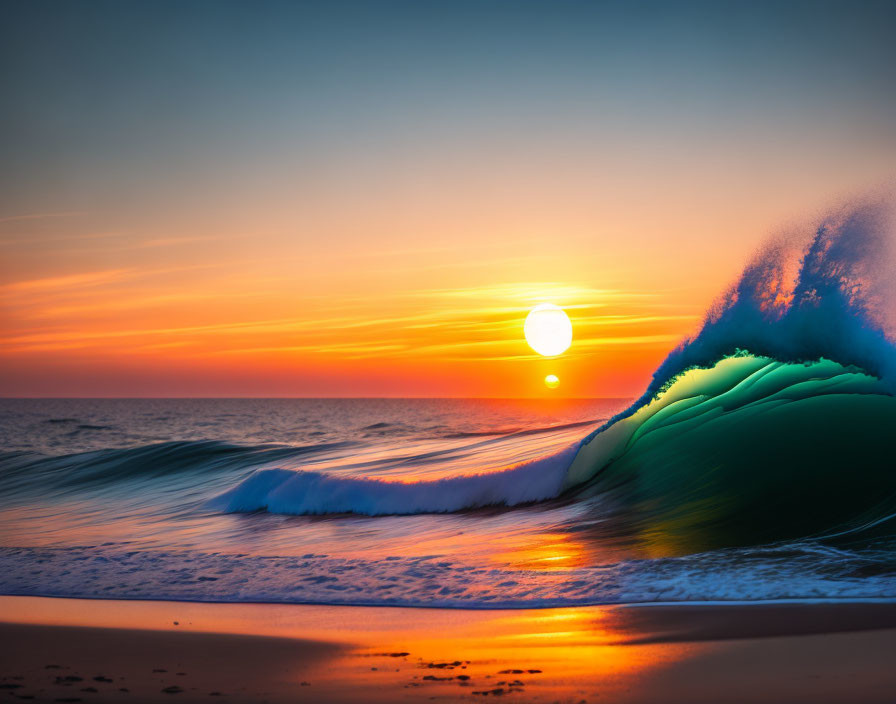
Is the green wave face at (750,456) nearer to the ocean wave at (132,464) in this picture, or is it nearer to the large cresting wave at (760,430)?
the large cresting wave at (760,430)

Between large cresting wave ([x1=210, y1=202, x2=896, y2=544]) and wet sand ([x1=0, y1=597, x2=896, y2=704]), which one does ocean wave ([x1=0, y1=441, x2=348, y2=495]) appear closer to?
large cresting wave ([x1=210, y1=202, x2=896, y2=544])

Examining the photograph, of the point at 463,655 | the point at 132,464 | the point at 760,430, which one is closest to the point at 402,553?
the point at 463,655

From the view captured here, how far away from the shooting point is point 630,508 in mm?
7750

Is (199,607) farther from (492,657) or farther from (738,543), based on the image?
(738,543)

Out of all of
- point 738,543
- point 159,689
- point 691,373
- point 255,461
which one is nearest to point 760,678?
point 159,689

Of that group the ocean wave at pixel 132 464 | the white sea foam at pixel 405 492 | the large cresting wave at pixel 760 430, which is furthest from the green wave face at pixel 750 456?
the ocean wave at pixel 132 464

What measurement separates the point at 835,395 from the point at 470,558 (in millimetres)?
4948

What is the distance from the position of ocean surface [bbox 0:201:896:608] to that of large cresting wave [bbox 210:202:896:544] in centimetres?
2

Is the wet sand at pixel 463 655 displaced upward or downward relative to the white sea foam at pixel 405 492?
upward

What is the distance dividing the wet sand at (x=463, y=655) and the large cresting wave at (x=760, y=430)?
244 cm

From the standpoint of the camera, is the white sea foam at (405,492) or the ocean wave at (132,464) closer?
the white sea foam at (405,492)

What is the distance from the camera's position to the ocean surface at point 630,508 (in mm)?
5270

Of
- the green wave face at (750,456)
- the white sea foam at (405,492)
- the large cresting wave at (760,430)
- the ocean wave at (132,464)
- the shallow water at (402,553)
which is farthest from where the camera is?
the ocean wave at (132,464)

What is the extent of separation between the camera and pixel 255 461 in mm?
15461
